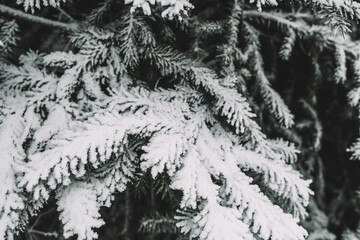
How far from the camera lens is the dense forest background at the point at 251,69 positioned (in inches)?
57.3

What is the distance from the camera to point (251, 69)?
70.8 inches

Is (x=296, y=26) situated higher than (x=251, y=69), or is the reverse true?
(x=296, y=26)

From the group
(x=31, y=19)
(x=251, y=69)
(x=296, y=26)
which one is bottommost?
(x=31, y=19)

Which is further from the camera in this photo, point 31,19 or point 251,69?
point 251,69

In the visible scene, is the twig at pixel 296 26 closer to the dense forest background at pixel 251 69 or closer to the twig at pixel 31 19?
the dense forest background at pixel 251 69

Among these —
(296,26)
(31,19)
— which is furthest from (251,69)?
(31,19)

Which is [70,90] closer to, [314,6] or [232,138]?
[232,138]

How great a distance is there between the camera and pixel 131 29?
1.37m

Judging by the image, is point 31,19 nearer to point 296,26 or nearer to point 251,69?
point 251,69

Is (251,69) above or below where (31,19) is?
above

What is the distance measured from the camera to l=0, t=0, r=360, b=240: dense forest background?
4.78 ft

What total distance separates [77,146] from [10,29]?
833 mm

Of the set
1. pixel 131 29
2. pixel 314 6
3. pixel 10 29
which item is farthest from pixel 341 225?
pixel 10 29

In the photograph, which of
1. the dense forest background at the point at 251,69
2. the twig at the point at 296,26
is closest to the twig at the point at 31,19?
the dense forest background at the point at 251,69
